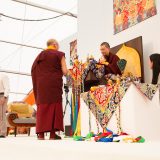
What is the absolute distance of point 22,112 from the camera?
8156 millimetres

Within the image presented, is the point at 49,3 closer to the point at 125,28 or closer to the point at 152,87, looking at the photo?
the point at 125,28

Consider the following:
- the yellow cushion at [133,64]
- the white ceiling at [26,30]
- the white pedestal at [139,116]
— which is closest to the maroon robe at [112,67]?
the yellow cushion at [133,64]

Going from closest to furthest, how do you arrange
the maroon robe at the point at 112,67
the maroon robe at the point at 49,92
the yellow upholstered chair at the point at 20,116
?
the maroon robe at the point at 49,92 < the maroon robe at the point at 112,67 < the yellow upholstered chair at the point at 20,116

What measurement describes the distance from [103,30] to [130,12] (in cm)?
84

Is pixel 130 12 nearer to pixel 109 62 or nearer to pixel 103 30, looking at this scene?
pixel 103 30

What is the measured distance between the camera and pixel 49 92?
3.57 metres

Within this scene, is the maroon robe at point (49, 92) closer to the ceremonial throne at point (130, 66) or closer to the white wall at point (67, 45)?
the ceremonial throne at point (130, 66)

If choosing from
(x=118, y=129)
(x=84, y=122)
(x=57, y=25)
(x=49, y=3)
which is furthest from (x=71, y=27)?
(x=118, y=129)

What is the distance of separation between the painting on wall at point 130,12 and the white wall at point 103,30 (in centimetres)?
8

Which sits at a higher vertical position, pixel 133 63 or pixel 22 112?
pixel 133 63

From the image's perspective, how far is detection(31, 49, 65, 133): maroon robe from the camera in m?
3.55

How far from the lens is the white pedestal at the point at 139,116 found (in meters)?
3.35

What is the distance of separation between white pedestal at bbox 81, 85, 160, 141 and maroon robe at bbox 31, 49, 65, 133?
69 centimetres

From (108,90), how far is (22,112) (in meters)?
4.95
